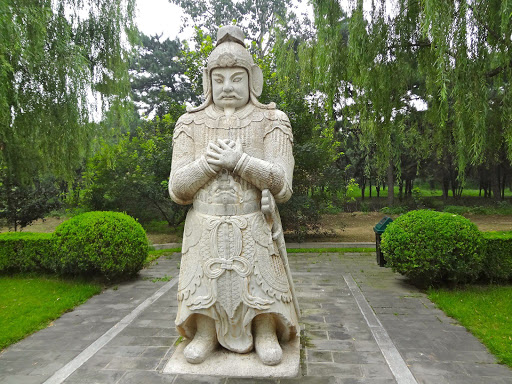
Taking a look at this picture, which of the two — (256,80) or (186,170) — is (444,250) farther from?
(186,170)

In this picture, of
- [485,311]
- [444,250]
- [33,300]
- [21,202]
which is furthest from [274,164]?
[21,202]

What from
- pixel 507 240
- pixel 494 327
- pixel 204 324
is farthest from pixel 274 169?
pixel 507 240

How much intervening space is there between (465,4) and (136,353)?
6.31 meters

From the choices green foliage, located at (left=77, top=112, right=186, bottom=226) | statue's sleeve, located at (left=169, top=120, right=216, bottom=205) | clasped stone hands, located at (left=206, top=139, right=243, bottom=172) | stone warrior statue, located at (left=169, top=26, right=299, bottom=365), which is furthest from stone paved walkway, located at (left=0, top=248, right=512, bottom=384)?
green foliage, located at (left=77, top=112, right=186, bottom=226)

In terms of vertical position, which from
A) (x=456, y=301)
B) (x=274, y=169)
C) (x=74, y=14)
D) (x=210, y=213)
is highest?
(x=74, y=14)

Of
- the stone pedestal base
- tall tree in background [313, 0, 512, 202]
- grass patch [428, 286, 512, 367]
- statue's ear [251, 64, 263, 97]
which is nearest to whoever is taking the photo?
the stone pedestal base

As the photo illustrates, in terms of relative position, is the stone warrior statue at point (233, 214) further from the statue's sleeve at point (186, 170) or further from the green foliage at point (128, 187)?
the green foliage at point (128, 187)

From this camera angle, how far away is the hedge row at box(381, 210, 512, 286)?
18.1ft

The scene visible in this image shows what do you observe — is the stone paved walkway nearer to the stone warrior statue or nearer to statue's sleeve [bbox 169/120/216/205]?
the stone warrior statue

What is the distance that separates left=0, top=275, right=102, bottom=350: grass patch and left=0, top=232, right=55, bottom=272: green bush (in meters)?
0.21

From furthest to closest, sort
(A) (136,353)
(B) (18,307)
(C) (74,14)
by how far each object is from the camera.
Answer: (C) (74,14) < (B) (18,307) < (A) (136,353)

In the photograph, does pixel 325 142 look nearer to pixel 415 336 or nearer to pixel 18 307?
pixel 415 336

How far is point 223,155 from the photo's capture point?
2.94 meters

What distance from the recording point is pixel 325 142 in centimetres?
1086
